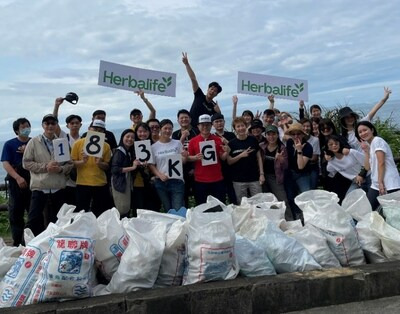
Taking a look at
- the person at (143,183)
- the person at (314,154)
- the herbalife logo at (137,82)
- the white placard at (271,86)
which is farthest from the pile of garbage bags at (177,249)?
the white placard at (271,86)

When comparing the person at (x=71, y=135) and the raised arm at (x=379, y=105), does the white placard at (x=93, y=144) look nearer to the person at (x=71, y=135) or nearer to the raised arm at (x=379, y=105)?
the person at (x=71, y=135)

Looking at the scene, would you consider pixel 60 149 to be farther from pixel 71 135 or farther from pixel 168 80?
pixel 168 80

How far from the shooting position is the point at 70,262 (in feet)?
11.6

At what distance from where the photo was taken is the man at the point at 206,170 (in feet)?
21.1

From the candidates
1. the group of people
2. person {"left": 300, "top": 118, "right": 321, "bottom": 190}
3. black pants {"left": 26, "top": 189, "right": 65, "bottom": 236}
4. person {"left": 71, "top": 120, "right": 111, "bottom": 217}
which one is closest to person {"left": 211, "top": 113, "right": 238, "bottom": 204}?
the group of people

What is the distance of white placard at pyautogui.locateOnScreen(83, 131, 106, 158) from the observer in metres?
6.04

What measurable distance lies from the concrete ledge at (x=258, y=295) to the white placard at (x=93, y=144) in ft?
9.05

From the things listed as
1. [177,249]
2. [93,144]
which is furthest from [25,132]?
[177,249]

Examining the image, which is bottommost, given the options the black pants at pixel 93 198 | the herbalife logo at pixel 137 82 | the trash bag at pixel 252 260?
the trash bag at pixel 252 260

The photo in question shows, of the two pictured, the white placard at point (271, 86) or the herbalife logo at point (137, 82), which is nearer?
the herbalife logo at point (137, 82)

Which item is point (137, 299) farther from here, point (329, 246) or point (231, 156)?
point (231, 156)

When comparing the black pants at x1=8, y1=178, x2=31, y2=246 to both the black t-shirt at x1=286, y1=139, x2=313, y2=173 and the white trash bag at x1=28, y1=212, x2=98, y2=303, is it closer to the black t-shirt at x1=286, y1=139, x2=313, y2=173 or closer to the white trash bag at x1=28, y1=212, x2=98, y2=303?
the white trash bag at x1=28, y1=212, x2=98, y2=303

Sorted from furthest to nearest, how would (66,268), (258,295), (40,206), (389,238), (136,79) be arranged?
1. (136,79)
2. (40,206)
3. (389,238)
4. (258,295)
5. (66,268)

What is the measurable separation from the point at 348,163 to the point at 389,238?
2.26m
